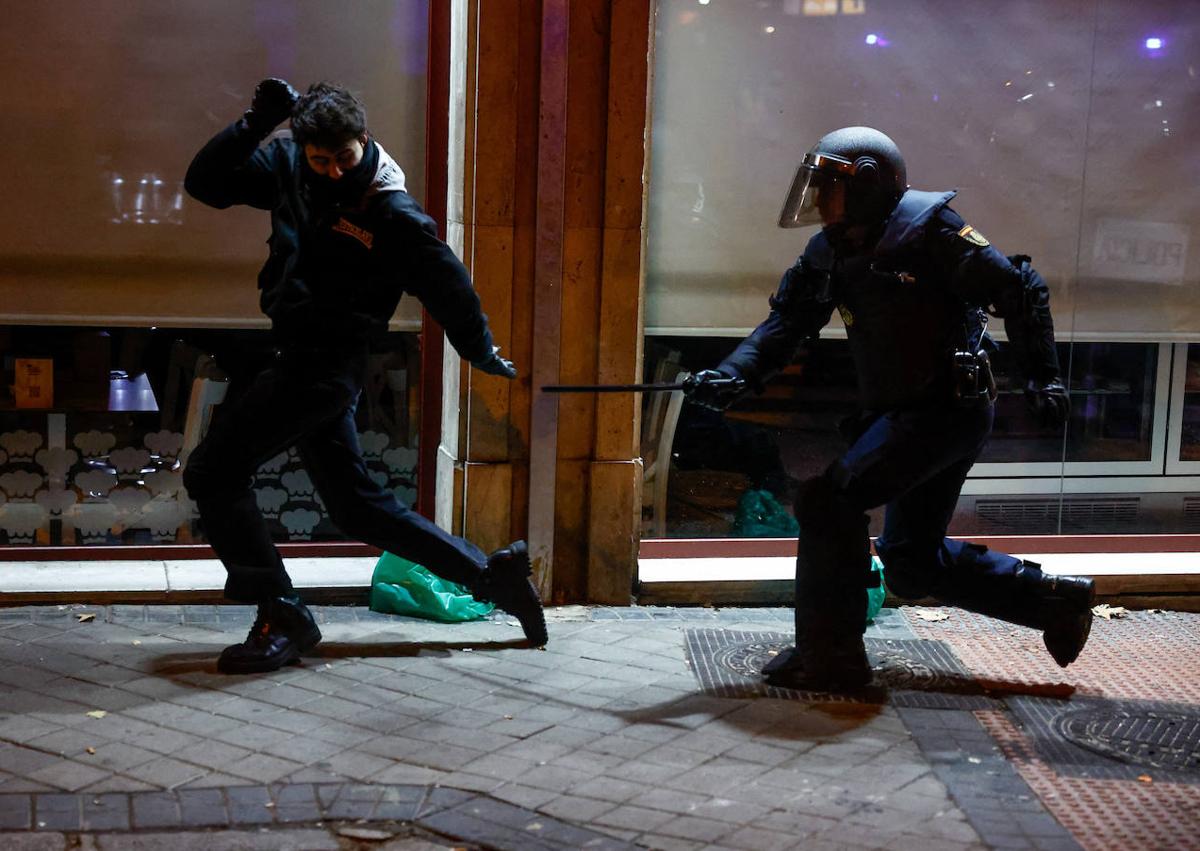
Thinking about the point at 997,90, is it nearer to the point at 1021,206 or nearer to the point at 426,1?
the point at 1021,206

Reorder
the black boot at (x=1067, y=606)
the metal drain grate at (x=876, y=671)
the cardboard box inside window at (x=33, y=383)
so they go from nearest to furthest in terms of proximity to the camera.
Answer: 1. the metal drain grate at (x=876, y=671)
2. the black boot at (x=1067, y=606)
3. the cardboard box inside window at (x=33, y=383)

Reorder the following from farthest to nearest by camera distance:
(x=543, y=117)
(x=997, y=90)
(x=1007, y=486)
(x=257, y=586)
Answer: (x=1007, y=486), (x=997, y=90), (x=543, y=117), (x=257, y=586)

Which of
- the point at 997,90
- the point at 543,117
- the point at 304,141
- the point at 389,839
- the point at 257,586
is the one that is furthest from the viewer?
the point at 997,90

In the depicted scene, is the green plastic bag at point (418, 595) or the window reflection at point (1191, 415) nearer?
the green plastic bag at point (418, 595)

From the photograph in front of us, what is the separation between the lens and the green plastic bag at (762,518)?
24.9 ft

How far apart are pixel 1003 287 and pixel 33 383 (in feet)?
13.5

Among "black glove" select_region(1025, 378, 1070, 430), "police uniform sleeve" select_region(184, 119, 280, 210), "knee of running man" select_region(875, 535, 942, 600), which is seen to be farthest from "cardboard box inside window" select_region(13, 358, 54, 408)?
"black glove" select_region(1025, 378, 1070, 430)

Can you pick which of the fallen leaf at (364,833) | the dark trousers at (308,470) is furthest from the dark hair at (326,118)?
the fallen leaf at (364,833)

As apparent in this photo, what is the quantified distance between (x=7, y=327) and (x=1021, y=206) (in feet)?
15.0

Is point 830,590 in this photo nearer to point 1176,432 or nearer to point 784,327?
point 784,327

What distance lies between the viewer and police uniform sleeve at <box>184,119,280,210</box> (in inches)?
217

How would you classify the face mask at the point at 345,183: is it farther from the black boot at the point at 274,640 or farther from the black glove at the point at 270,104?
the black boot at the point at 274,640

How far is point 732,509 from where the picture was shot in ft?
24.9

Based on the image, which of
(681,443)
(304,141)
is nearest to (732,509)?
(681,443)
